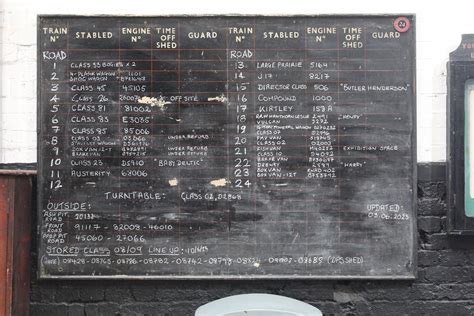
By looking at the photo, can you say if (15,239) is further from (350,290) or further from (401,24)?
(401,24)

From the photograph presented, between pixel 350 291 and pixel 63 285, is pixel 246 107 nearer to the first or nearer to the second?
pixel 350 291

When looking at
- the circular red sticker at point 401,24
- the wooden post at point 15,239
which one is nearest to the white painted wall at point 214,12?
the circular red sticker at point 401,24

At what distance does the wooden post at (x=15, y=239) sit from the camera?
3791 mm

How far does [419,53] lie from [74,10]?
2.57 meters

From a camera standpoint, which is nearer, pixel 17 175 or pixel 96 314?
pixel 17 175

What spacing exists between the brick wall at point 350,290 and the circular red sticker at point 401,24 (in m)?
1.01

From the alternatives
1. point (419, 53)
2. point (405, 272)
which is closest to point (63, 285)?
point (405, 272)

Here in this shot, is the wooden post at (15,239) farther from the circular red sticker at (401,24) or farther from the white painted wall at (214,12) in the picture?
the circular red sticker at (401,24)

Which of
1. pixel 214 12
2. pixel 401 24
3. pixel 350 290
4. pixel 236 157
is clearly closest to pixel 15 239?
pixel 236 157

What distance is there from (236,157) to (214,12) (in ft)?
3.57

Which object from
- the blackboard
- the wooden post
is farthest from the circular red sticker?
the wooden post

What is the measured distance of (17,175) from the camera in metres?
3.93

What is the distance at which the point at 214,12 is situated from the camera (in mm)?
4266

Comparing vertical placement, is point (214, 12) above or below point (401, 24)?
above
